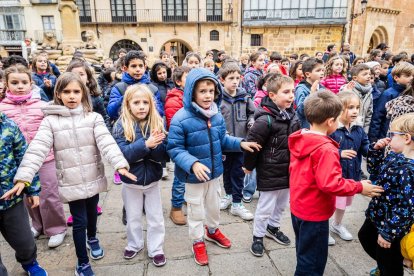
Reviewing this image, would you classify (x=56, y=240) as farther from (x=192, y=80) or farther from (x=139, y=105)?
(x=192, y=80)

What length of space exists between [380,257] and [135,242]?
220 centimetres

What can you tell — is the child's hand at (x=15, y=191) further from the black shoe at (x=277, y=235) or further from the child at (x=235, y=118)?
the black shoe at (x=277, y=235)

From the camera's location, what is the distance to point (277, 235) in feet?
10.9

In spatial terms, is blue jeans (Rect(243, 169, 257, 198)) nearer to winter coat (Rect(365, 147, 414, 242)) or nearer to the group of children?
the group of children

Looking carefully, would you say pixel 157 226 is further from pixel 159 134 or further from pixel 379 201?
pixel 379 201

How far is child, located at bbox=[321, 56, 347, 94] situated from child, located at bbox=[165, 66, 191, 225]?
246 cm

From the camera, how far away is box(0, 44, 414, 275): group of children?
2271 mm

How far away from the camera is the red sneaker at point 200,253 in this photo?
2.97 meters

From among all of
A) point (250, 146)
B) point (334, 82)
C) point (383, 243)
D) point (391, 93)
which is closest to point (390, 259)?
point (383, 243)

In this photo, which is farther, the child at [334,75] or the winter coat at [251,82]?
the winter coat at [251,82]

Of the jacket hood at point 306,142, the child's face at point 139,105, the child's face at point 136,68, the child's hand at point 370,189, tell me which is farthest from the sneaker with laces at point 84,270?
the child's hand at point 370,189

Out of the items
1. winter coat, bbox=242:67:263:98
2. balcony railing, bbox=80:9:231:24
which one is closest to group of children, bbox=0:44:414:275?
winter coat, bbox=242:67:263:98

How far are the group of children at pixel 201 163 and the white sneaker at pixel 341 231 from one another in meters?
0.01

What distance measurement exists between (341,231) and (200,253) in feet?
5.30
